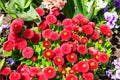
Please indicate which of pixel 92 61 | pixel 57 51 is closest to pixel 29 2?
pixel 57 51

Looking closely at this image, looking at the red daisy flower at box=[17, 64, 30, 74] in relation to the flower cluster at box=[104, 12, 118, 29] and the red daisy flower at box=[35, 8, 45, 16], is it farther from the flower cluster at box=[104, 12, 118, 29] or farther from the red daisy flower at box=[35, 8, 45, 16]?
the flower cluster at box=[104, 12, 118, 29]

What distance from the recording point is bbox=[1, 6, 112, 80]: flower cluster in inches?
102

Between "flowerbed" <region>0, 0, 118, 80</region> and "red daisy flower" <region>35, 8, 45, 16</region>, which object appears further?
"red daisy flower" <region>35, 8, 45, 16</region>

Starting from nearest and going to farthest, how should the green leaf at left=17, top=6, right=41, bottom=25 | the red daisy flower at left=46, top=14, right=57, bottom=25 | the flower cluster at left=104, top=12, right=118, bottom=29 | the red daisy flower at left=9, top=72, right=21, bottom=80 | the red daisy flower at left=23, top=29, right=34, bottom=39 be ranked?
the red daisy flower at left=9, top=72, right=21, bottom=80
the red daisy flower at left=23, top=29, right=34, bottom=39
the red daisy flower at left=46, top=14, right=57, bottom=25
the green leaf at left=17, top=6, right=41, bottom=25
the flower cluster at left=104, top=12, right=118, bottom=29

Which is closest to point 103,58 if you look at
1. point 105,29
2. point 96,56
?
point 96,56

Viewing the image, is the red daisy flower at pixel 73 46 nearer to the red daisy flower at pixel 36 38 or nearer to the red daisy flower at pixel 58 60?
the red daisy flower at pixel 58 60

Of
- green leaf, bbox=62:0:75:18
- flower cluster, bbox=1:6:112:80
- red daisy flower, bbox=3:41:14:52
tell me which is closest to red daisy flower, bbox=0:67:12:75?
flower cluster, bbox=1:6:112:80

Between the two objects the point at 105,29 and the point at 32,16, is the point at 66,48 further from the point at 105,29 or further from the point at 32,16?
the point at 32,16

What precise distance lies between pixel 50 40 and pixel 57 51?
17cm

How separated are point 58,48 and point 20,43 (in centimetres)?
27

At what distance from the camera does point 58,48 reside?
106 inches

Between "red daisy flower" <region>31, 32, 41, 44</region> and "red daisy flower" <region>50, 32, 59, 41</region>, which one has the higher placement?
"red daisy flower" <region>50, 32, 59, 41</region>

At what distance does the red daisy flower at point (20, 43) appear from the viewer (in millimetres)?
2674

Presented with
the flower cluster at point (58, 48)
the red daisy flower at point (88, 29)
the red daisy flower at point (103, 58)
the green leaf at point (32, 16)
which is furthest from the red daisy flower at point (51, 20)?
the red daisy flower at point (103, 58)
